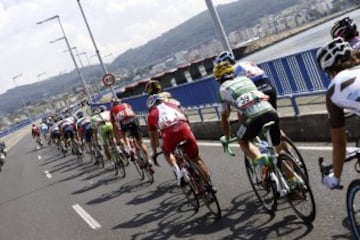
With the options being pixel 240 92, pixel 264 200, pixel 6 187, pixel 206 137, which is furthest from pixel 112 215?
pixel 6 187

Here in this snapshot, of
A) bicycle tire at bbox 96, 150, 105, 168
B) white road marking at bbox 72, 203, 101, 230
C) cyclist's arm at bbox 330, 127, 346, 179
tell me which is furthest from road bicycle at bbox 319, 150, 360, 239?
bicycle tire at bbox 96, 150, 105, 168

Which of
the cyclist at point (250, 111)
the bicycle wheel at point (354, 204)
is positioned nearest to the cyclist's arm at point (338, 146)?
the bicycle wheel at point (354, 204)

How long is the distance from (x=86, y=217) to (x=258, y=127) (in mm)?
5567

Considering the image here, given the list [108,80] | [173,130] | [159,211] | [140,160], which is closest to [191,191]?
[173,130]

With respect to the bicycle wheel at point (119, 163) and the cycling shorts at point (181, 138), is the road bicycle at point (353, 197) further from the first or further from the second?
the bicycle wheel at point (119, 163)

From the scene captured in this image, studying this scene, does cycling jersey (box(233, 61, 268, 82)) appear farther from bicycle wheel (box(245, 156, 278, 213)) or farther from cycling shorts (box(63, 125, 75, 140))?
cycling shorts (box(63, 125, 75, 140))

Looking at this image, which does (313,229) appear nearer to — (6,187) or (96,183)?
(96,183)

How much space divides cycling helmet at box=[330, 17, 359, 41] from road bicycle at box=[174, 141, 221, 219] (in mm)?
2552

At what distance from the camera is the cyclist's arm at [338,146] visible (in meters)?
→ 3.85

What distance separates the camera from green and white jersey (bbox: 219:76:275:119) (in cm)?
619

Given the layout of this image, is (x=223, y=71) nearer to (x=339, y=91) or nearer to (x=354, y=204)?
(x=354, y=204)

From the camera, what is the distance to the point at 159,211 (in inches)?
362

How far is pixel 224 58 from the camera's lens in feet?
24.7

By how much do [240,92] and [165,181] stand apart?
5651 millimetres
